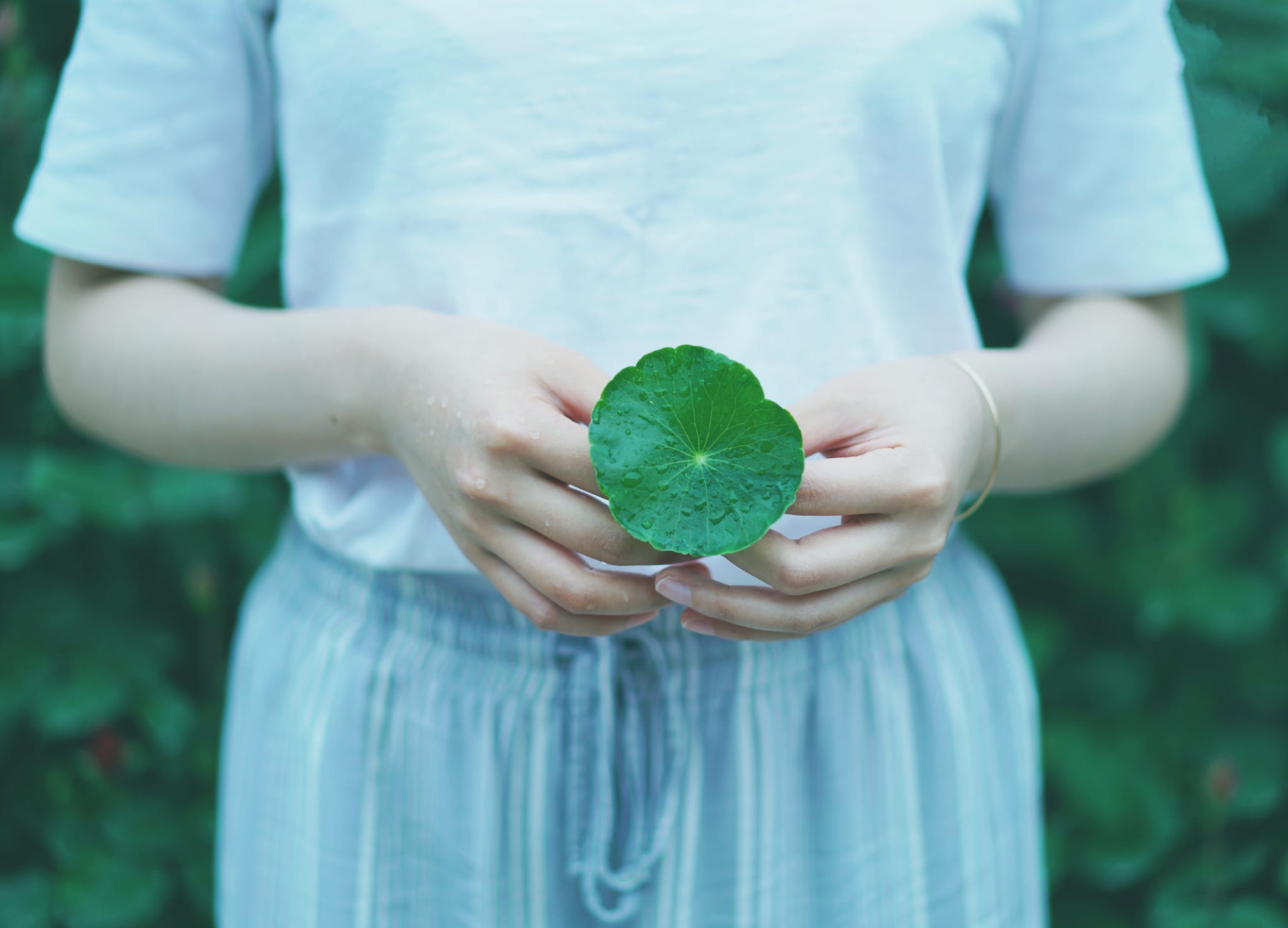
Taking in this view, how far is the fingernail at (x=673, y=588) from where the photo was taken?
0.61m

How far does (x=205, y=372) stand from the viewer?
2.60 ft

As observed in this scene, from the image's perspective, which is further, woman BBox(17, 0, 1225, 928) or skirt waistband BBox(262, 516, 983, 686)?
skirt waistband BBox(262, 516, 983, 686)

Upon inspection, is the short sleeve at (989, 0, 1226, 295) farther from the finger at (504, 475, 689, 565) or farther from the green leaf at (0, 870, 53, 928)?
the green leaf at (0, 870, 53, 928)

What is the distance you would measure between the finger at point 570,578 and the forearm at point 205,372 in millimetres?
171

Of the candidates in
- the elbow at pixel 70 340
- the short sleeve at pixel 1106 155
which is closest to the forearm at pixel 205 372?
the elbow at pixel 70 340

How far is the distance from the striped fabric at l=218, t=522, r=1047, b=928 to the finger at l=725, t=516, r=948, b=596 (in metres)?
0.19

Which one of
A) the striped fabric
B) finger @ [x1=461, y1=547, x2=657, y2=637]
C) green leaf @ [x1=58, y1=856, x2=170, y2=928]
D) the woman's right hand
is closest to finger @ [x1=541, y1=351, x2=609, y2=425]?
the woman's right hand

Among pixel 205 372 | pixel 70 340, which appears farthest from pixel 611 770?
pixel 70 340

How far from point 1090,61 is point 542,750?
2.46 feet

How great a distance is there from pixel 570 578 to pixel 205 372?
397 millimetres

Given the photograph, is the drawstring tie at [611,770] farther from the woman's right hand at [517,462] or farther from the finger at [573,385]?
the finger at [573,385]

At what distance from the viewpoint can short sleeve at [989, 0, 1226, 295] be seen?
0.83 metres

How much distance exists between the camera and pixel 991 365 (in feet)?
2.49

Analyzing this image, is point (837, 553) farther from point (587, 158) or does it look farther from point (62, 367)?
point (62, 367)
